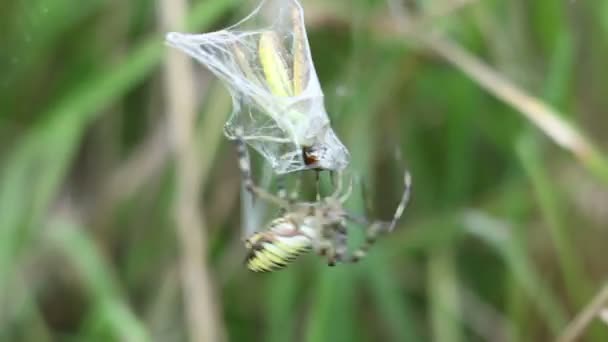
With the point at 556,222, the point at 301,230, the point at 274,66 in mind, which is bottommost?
the point at 556,222

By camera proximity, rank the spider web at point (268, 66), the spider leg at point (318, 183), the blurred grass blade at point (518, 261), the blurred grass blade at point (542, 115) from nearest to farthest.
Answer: the spider web at point (268, 66) → the spider leg at point (318, 183) → the blurred grass blade at point (542, 115) → the blurred grass blade at point (518, 261)

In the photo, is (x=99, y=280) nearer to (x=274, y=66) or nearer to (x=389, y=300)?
(x=389, y=300)

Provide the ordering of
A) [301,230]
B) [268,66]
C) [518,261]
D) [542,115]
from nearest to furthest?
[268,66]
[301,230]
[542,115]
[518,261]

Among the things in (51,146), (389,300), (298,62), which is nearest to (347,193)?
(298,62)

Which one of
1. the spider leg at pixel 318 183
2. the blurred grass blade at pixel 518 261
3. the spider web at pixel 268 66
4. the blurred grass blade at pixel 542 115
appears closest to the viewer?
the spider web at pixel 268 66

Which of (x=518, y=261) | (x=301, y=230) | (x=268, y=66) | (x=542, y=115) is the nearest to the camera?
(x=268, y=66)

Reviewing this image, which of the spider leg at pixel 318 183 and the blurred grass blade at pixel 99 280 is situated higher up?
the spider leg at pixel 318 183

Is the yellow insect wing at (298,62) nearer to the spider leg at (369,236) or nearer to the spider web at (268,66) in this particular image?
the spider web at (268,66)

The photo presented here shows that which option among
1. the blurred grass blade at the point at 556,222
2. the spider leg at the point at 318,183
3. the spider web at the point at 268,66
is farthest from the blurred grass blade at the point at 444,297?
the spider web at the point at 268,66
